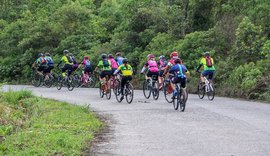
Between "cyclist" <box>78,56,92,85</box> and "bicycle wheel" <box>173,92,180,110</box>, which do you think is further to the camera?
"cyclist" <box>78,56,92,85</box>

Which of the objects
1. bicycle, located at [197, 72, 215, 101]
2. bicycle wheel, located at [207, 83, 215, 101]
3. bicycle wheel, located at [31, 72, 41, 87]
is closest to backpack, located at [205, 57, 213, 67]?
bicycle, located at [197, 72, 215, 101]

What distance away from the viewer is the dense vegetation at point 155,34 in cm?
2583

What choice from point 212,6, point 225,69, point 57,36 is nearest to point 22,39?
point 57,36

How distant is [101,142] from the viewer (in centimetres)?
1120

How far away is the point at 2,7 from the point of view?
57.4m

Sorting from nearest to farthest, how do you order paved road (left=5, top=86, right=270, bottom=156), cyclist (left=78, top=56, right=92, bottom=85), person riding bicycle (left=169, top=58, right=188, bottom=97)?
paved road (left=5, top=86, right=270, bottom=156) → person riding bicycle (left=169, top=58, right=188, bottom=97) → cyclist (left=78, top=56, right=92, bottom=85)

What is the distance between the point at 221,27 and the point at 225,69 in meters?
4.54

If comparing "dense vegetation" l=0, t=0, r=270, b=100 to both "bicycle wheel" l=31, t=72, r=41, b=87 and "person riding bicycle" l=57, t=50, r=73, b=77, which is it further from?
"person riding bicycle" l=57, t=50, r=73, b=77

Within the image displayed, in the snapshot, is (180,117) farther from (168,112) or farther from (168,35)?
(168,35)

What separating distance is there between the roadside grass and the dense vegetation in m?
9.84

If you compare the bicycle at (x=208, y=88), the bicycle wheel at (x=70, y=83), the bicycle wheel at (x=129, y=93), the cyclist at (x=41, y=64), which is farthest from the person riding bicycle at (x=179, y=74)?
the cyclist at (x=41, y=64)

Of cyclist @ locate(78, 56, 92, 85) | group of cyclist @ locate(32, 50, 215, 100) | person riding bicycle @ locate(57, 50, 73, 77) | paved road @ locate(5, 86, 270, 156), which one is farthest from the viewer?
cyclist @ locate(78, 56, 92, 85)

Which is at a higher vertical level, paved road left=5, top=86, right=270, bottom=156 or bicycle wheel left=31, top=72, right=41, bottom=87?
bicycle wheel left=31, top=72, right=41, bottom=87

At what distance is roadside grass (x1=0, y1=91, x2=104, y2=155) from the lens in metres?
9.78
